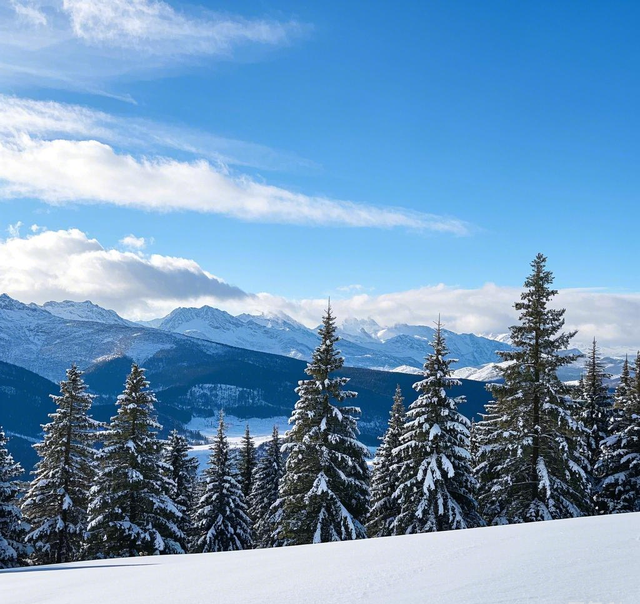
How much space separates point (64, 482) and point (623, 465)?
28.0 m

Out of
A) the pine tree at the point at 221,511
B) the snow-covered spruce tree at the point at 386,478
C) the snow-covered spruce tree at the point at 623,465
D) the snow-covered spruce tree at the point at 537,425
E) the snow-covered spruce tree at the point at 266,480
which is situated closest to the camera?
the snow-covered spruce tree at the point at 537,425

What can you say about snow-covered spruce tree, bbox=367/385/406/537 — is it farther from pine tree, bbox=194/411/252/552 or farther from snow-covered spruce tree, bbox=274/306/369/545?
pine tree, bbox=194/411/252/552

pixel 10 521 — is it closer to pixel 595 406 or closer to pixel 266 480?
pixel 266 480

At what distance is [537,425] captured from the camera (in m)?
20.7

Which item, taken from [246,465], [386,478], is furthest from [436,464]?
[246,465]

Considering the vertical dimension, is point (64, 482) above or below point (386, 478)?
above

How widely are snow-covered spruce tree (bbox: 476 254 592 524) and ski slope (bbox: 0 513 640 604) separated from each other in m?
11.8

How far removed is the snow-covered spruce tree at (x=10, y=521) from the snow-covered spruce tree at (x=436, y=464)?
723 inches

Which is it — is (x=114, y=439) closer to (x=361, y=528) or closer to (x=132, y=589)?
(x=361, y=528)

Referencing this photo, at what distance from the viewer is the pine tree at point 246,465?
148 ft

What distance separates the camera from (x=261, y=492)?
137 feet

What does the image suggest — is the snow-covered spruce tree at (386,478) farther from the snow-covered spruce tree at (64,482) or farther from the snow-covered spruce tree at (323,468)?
the snow-covered spruce tree at (64,482)

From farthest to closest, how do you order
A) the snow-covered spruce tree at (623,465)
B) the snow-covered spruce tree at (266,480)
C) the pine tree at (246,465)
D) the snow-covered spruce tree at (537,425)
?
the pine tree at (246,465) < the snow-covered spruce tree at (266,480) < the snow-covered spruce tree at (623,465) < the snow-covered spruce tree at (537,425)

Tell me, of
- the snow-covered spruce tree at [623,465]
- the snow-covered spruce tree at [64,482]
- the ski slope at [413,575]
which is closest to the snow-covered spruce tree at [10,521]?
the snow-covered spruce tree at [64,482]
